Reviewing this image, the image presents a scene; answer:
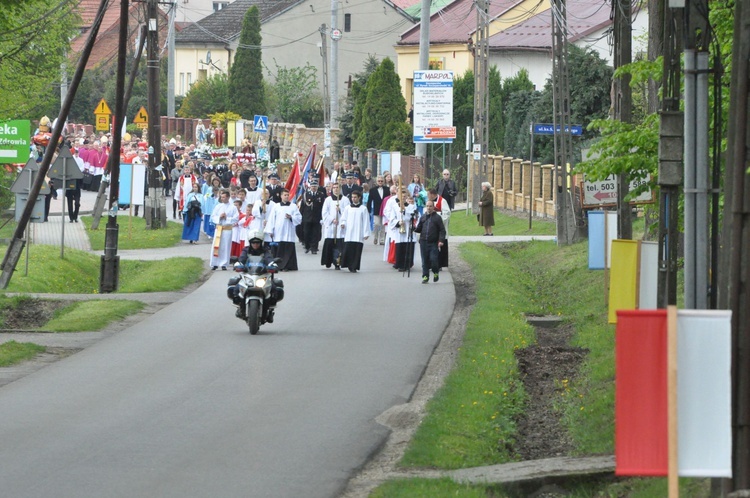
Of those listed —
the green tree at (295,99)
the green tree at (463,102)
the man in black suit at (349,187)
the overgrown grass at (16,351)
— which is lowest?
the overgrown grass at (16,351)

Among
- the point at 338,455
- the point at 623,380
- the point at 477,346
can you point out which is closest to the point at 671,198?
the point at 338,455

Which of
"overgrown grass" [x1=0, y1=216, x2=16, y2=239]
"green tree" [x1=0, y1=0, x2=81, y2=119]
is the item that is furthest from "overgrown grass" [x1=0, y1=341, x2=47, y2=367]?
"overgrown grass" [x1=0, y1=216, x2=16, y2=239]

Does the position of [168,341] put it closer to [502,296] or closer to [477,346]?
[477,346]

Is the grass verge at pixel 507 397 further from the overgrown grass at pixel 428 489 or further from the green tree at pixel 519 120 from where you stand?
the green tree at pixel 519 120

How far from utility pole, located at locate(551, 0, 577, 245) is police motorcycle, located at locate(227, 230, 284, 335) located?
464 inches

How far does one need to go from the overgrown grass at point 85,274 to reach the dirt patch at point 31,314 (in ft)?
6.75

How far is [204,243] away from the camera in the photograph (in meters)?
37.8

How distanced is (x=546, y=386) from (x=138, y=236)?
76.1 ft

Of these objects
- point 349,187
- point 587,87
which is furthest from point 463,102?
point 349,187

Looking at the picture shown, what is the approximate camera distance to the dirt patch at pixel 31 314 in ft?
73.5

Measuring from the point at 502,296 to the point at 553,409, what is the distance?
9.66 meters

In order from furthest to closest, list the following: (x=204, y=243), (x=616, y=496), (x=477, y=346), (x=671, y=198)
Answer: (x=204, y=243)
(x=477, y=346)
(x=671, y=198)
(x=616, y=496)

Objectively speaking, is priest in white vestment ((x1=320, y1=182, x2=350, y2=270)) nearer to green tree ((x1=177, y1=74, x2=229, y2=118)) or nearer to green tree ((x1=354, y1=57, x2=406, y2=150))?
green tree ((x1=354, y1=57, x2=406, y2=150))

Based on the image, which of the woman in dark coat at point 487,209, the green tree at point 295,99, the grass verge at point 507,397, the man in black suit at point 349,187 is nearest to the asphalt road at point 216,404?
the grass verge at point 507,397
